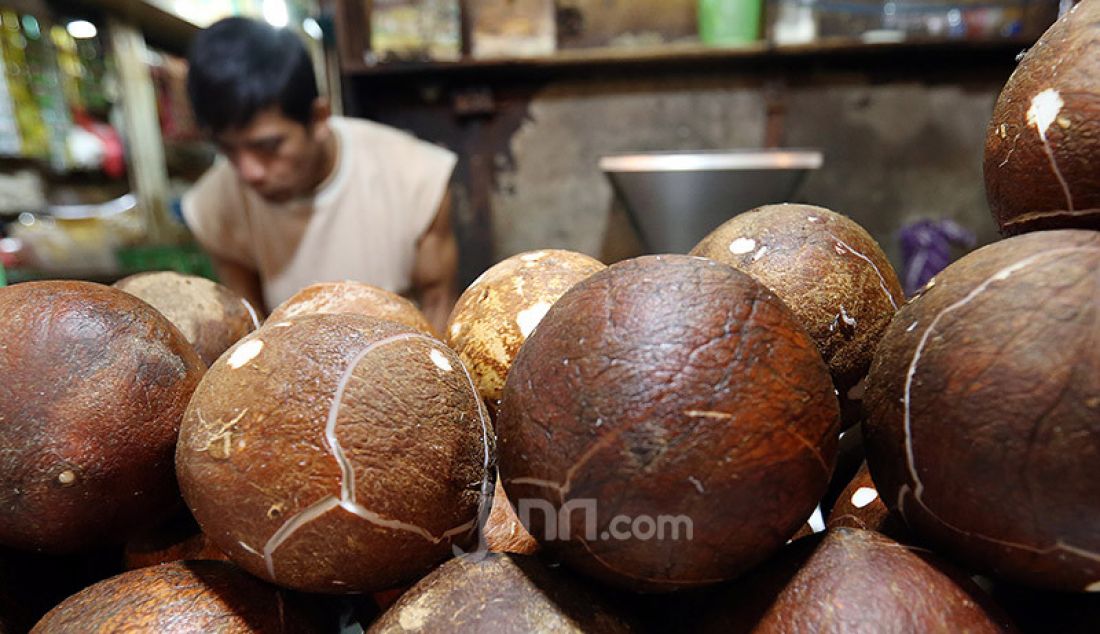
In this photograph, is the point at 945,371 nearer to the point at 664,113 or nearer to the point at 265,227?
the point at 265,227

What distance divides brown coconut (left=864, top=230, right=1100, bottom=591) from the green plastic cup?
10.5 feet

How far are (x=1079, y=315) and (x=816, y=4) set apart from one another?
3.34m

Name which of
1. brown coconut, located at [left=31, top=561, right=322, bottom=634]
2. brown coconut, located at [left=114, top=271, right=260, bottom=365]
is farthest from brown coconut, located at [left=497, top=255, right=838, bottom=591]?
brown coconut, located at [left=114, top=271, right=260, bottom=365]

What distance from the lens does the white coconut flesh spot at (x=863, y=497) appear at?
89cm

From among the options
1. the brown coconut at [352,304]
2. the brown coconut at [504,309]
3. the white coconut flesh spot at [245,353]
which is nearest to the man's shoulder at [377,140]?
the brown coconut at [352,304]

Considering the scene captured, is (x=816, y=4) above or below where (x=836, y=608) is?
above

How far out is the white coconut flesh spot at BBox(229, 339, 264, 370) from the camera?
2.60ft

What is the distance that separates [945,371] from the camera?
661 mm

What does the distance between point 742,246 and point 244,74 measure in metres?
1.95

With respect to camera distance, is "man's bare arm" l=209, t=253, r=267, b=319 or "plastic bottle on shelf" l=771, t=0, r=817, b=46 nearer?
"man's bare arm" l=209, t=253, r=267, b=319

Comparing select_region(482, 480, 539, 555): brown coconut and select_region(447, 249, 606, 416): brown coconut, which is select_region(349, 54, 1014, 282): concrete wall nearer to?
select_region(447, 249, 606, 416): brown coconut

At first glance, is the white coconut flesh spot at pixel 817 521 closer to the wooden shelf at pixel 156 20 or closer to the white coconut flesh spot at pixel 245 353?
the white coconut flesh spot at pixel 245 353

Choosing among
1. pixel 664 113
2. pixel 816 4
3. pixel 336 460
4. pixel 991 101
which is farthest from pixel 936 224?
pixel 336 460

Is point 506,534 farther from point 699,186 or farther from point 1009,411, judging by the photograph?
point 699,186
